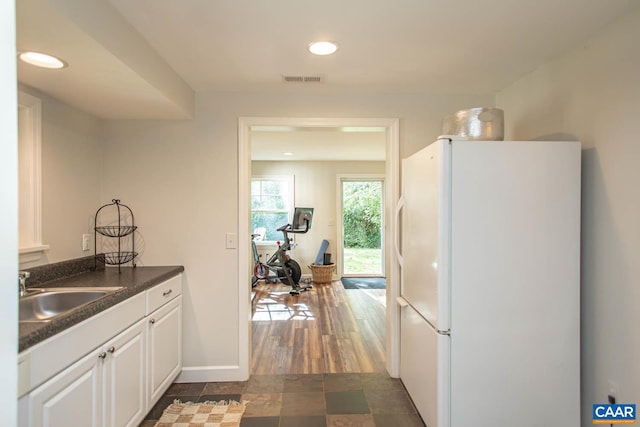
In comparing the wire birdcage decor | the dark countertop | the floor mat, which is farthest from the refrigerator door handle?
the floor mat

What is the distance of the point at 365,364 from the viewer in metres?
2.95

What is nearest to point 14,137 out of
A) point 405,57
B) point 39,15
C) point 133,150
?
point 39,15

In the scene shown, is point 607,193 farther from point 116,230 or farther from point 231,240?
point 116,230

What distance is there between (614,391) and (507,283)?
0.71 metres

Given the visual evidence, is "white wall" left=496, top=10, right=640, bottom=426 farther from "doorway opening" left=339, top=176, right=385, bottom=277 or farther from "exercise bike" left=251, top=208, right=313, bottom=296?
"doorway opening" left=339, top=176, right=385, bottom=277

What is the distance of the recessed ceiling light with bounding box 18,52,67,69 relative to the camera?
1536 mm

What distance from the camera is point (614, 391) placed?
5.62 feet

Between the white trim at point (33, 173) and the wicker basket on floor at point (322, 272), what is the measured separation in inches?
180

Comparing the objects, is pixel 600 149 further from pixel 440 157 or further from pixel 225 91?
pixel 225 91

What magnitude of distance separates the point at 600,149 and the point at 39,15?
2.52m

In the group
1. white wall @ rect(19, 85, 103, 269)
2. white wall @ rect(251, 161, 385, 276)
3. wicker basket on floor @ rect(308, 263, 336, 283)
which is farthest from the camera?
white wall @ rect(251, 161, 385, 276)

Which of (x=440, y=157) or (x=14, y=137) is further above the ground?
(x=440, y=157)

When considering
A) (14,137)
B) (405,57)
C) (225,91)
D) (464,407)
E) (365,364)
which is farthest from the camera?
(365,364)

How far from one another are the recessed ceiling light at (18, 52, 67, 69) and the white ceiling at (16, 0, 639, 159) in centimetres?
5
